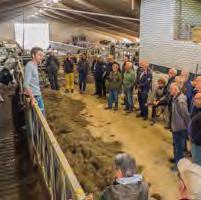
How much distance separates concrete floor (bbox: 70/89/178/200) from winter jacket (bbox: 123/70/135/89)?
790mm

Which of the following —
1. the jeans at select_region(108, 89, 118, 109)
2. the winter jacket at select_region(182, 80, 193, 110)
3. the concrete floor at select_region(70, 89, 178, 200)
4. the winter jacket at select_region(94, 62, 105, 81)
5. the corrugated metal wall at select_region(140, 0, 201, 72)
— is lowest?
the concrete floor at select_region(70, 89, 178, 200)

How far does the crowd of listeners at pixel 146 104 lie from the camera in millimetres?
2803

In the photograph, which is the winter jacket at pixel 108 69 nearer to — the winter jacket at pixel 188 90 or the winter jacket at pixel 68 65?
the winter jacket at pixel 68 65

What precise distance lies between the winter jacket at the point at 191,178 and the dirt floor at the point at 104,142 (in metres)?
2.98

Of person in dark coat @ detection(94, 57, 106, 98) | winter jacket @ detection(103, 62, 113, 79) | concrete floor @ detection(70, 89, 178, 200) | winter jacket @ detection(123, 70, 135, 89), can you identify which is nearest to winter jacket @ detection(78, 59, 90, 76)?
person in dark coat @ detection(94, 57, 106, 98)

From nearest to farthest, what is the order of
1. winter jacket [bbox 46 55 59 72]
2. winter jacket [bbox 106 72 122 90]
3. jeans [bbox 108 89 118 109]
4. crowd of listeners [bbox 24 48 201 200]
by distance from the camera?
crowd of listeners [bbox 24 48 201 200], winter jacket [bbox 106 72 122 90], jeans [bbox 108 89 118 109], winter jacket [bbox 46 55 59 72]

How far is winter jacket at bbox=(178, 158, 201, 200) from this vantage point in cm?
241

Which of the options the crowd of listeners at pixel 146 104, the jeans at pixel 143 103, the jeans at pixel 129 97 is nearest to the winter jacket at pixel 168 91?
the crowd of listeners at pixel 146 104

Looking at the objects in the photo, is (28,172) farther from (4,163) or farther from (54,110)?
(54,110)

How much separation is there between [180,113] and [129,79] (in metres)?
A: 4.19

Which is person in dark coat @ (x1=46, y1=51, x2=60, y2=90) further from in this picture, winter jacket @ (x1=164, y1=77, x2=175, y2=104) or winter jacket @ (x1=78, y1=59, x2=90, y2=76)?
winter jacket @ (x1=164, y1=77, x2=175, y2=104)

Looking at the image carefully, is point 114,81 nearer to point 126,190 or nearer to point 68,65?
point 68,65

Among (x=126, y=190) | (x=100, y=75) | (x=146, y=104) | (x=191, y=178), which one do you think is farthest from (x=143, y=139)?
(x=191, y=178)

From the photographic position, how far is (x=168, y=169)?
632 cm
